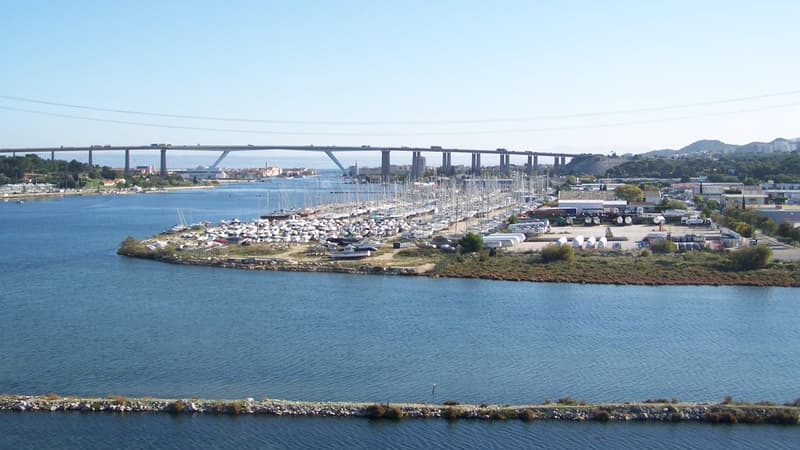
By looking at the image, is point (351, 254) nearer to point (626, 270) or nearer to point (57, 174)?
point (626, 270)

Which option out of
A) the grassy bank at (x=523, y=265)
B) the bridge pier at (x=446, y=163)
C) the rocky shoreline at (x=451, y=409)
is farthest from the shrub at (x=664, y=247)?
the bridge pier at (x=446, y=163)

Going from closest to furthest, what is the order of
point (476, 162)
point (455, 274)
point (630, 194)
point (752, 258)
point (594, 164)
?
point (752, 258) < point (455, 274) < point (630, 194) < point (594, 164) < point (476, 162)

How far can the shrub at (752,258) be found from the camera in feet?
21.3

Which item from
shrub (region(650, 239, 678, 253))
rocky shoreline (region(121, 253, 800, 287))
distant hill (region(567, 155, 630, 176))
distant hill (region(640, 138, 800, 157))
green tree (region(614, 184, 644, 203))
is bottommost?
rocky shoreline (region(121, 253, 800, 287))

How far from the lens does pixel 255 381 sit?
11.8 feet

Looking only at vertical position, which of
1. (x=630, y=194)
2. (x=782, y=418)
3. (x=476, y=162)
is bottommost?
(x=782, y=418)

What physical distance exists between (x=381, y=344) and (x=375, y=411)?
118 cm

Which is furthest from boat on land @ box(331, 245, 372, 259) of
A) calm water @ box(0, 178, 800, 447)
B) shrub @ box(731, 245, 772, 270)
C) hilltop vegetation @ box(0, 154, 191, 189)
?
hilltop vegetation @ box(0, 154, 191, 189)

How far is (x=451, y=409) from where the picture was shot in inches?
123

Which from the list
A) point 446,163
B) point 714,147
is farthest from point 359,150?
point 714,147

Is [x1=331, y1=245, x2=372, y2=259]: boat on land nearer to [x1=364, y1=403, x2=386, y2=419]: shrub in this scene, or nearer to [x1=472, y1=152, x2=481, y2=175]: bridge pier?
[x1=364, y1=403, x2=386, y2=419]: shrub

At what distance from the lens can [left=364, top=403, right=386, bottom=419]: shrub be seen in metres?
3.12

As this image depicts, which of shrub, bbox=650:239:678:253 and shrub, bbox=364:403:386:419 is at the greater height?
shrub, bbox=650:239:678:253

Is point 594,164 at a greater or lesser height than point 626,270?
greater
